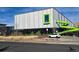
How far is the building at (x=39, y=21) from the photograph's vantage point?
6684mm

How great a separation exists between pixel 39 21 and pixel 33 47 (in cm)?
54

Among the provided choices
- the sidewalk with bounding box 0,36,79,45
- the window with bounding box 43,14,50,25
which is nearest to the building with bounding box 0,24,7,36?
the sidewalk with bounding box 0,36,79,45

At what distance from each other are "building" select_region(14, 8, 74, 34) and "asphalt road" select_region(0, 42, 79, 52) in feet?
0.96

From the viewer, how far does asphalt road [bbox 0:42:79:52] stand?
6.63 m

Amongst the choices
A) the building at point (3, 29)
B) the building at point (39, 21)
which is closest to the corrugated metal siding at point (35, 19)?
the building at point (39, 21)

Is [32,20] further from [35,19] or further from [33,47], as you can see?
[33,47]

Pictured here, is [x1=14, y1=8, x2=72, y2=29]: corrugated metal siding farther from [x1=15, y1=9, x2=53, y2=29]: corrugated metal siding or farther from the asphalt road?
the asphalt road

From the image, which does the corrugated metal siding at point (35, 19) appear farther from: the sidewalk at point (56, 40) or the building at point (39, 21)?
the sidewalk at point (56, 40)

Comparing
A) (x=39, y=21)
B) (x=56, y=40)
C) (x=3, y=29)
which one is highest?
(x=39, y=21)

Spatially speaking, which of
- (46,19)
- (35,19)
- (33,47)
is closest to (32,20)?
Result: (35,19)

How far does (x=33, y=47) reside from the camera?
666cm
